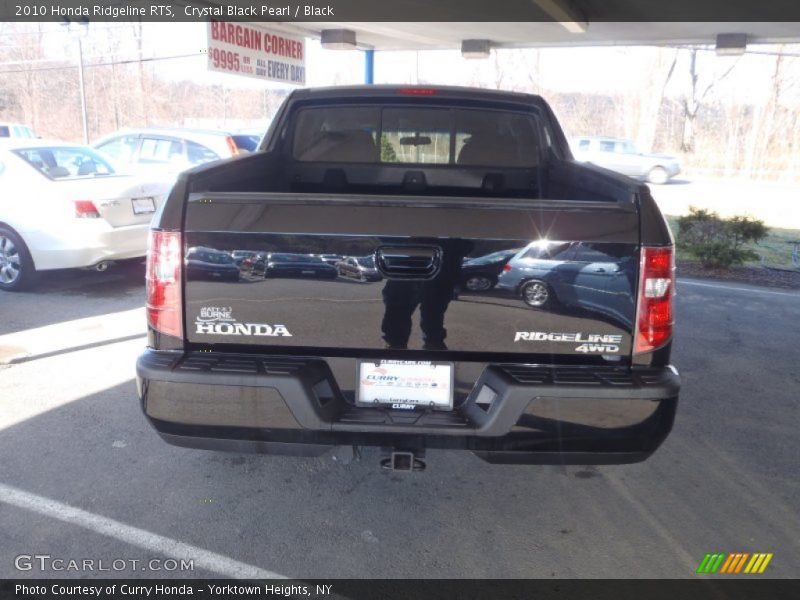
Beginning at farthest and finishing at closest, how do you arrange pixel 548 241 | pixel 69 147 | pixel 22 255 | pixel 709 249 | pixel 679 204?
pixel 679 204 < pixel 709 249 < pixel 69 147 < pixel 22 255 < pixel 548 241

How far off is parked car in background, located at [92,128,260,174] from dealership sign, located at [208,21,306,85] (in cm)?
159

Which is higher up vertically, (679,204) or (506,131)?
(506,131)

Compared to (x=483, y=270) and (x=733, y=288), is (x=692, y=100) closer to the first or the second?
(x=733, y=288)

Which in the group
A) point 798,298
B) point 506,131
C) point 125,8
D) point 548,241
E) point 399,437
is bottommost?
point 798,298

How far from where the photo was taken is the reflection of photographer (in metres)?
2.66

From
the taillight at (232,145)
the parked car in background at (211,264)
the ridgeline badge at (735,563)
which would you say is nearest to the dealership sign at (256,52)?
the taillight at (232,145)

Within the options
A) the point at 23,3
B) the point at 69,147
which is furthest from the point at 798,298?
the point at 23,3

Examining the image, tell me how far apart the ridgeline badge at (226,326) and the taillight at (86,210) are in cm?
521

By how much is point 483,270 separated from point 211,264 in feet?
3.52

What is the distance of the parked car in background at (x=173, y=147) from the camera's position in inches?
469

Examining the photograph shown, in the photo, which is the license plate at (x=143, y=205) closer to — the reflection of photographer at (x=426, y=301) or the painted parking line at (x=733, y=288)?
the reflection of photographer at (x=426, y=301)

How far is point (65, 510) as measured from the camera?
3.29 meters

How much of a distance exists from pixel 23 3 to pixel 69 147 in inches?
477

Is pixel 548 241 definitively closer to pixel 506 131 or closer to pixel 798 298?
pixel 506 131
